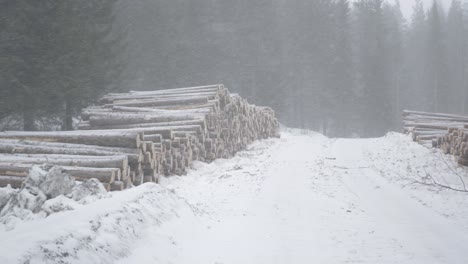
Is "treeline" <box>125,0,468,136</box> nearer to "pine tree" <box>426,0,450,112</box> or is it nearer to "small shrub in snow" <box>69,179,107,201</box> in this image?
"pine tree" <box>426,0,450,112</box>

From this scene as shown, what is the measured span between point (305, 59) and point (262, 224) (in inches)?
1556

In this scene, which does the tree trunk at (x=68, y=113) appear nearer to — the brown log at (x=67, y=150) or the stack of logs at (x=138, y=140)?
the stack of logs at (x=138, y=140)

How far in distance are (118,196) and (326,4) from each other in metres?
47.2

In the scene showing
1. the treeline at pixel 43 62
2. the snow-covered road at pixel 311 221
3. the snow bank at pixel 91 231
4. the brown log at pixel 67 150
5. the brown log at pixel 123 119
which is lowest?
the snow-covered road at pixel 311 221

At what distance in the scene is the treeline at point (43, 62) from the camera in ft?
42.7

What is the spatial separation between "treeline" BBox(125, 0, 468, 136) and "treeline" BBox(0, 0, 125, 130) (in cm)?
1348

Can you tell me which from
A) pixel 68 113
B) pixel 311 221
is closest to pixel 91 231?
pixel 311 221

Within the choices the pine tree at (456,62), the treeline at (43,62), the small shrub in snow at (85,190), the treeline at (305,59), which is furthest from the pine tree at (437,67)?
the small shrub in snow at (85,190)

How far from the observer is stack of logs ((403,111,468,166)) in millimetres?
12453

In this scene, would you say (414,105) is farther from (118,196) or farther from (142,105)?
(118,196)

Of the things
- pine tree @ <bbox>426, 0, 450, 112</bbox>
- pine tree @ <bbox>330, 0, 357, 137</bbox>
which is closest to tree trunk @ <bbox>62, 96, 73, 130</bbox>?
pine tree @ <bbox>330, 0, 357, 137</bbox>

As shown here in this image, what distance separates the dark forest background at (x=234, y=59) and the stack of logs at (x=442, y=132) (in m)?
15.0

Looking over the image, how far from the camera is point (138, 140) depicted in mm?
8961

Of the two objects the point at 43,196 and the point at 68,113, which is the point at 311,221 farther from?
the point at 68,113
